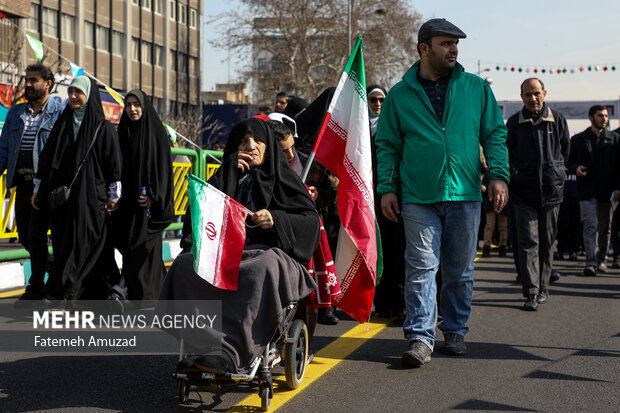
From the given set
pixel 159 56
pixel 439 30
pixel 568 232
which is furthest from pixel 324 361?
pixel 159 56

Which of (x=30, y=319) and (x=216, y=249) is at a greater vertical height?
(x=216, y=249)

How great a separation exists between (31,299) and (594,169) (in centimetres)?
735

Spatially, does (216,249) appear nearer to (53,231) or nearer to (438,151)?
(438,151)

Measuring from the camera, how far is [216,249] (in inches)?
168

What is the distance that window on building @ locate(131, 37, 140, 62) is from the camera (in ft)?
166

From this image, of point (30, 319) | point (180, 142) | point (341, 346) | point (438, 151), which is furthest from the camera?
point (180, 142)

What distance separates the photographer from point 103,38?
47.1 metres

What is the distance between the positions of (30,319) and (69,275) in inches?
19.1

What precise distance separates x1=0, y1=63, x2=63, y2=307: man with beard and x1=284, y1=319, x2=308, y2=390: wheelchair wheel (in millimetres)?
3377

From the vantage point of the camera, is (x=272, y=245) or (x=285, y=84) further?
(x=285, y=84)

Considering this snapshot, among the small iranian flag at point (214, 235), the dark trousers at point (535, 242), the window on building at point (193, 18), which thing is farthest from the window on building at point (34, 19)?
the small iranian flag at point (214, 235)

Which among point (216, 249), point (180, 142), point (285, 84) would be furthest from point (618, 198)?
point (285, 84)

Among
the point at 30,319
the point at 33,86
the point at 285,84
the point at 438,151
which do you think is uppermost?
the point at 285,84

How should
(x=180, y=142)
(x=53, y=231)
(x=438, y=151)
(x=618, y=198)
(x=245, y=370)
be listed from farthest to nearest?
1. (x=180, y=142)
2. (x=618, y=198)
3. (x=53, y=231)
4. (x=438, y=151)
5. (x=245, y=370)
